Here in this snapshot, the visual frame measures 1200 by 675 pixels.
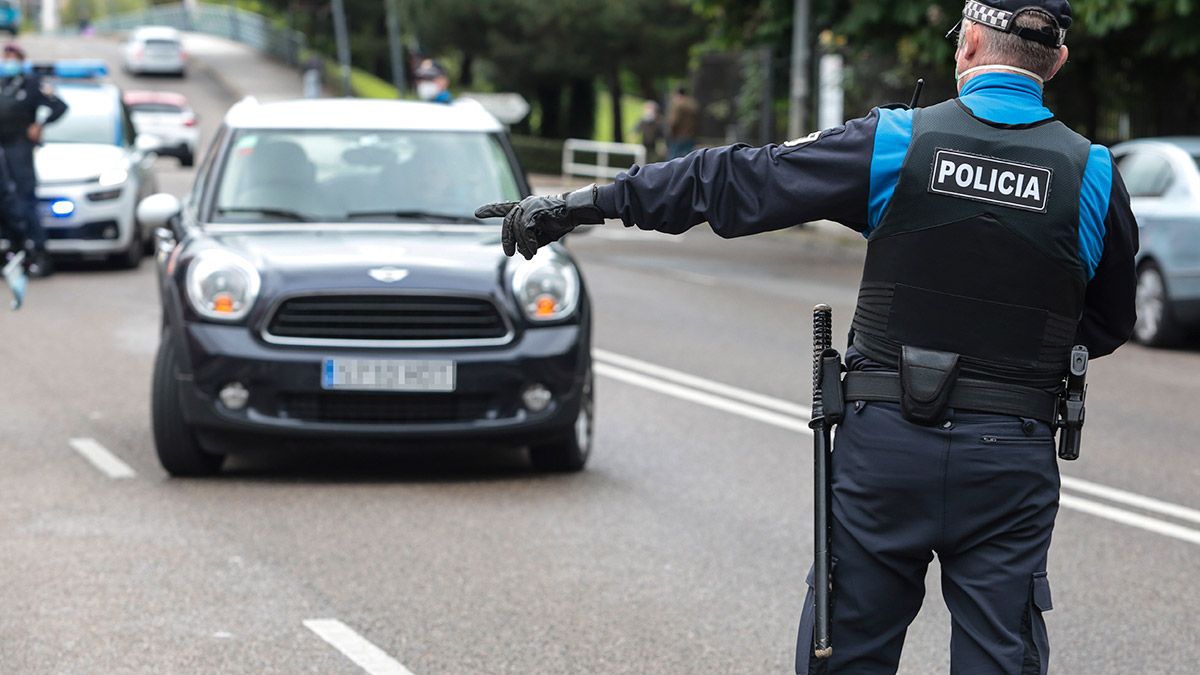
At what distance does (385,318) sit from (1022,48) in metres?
4.59

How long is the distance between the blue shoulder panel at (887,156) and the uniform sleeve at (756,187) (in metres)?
0.01

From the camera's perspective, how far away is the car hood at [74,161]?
17.1m

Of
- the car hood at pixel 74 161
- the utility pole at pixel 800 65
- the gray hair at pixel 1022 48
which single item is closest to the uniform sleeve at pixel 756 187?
the gray hair at pixel 1022 48

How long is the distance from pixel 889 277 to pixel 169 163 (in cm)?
3835

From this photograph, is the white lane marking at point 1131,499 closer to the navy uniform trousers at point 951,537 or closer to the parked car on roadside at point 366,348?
the parked car on roadside at point 366,348

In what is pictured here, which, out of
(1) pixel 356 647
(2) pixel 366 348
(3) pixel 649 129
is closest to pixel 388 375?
(2) pixel 366 348

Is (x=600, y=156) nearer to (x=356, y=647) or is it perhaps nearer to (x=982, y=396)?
→ (x=356, y=647)

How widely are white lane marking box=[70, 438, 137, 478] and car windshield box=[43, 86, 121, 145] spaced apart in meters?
9.39

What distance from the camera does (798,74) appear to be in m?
27.1

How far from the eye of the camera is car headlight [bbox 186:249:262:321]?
26.1ft

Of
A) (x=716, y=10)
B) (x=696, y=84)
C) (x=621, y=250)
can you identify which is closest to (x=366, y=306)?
(x=621, y=250)

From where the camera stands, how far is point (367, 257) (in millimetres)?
8172

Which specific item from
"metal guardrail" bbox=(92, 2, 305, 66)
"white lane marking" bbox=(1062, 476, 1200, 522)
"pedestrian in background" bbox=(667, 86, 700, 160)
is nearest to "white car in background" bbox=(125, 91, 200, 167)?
"pedestrian in background" bbox=(667, 86, 700, 160)

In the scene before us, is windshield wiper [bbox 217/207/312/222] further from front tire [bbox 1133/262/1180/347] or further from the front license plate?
front tire [bbox 1133/262/1180/347]
